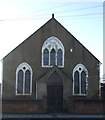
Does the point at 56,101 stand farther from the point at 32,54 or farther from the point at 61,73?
the point at 32,54

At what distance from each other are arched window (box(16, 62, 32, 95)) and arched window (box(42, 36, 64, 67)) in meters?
1.81

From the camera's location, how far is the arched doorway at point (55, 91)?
3322 centimetres

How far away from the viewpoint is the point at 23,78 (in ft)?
111

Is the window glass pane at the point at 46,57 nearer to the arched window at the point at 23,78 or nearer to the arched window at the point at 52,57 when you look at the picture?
the arched window at the point at 52,57

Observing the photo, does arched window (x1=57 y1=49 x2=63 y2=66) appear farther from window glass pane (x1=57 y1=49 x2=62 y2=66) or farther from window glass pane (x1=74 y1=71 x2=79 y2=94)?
window glass pane (x1=74 y1=71 x2=79 y2=94)

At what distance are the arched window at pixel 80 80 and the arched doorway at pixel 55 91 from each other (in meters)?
1.71

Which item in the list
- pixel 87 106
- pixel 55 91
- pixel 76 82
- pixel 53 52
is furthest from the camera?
pixel 53 52

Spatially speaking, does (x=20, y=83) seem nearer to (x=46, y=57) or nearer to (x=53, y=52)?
(x=46, y=57)

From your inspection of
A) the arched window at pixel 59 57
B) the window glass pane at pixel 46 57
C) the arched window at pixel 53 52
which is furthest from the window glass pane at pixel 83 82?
the window glass pane at pixel 46 57

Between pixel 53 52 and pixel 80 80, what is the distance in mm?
3693

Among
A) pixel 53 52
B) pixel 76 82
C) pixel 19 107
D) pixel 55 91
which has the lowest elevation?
pixel 19 107

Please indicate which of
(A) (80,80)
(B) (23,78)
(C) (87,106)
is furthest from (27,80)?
(C) (87,106)

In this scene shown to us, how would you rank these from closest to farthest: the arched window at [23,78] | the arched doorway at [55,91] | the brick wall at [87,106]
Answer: the brick wall at [87,106], the arched doorway at [55,91], the arched window at [23,78]

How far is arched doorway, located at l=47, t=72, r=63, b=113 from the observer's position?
33219mm
